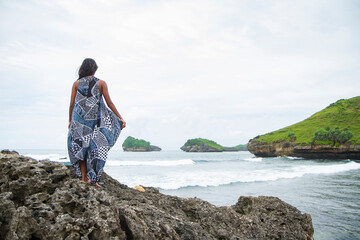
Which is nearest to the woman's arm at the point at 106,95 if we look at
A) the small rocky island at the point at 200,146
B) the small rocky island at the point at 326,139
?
the small rocky island at the point at 326,139

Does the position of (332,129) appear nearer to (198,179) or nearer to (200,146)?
(198,179)

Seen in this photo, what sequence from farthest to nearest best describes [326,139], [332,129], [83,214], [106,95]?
1. [332,129]
2. [326,139]
3. [106,95]
4. [83,214]

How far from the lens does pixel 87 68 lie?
13.5ft

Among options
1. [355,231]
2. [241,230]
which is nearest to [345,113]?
[355,231]

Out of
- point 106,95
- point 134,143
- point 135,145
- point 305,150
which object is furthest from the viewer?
point 134,143

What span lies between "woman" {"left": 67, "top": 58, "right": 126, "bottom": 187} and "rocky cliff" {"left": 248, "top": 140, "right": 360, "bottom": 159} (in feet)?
179

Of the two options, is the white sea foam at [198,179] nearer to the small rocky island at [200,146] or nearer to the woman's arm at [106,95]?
the woman's arm at [106,95]

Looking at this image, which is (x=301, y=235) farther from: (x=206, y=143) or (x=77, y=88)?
(x=206, y=143)

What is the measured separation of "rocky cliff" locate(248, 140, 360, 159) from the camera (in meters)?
49.9

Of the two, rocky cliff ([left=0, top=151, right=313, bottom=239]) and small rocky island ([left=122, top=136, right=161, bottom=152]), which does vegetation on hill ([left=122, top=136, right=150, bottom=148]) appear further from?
rocky cliff ([left=0, top=151, right=313, bottom=239])

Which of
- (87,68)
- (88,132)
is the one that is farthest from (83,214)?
(87,68)

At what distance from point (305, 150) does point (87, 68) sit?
59.5 metres

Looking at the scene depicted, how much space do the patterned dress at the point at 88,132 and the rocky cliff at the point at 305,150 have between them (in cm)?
5445

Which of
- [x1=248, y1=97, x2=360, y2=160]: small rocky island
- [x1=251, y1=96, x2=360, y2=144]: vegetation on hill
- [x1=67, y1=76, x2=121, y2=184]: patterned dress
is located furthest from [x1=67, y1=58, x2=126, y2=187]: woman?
[x1=251, y1=96, x2=360, y2=144]: vegetation on hill
